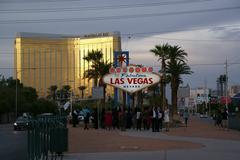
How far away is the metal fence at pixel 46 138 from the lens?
1480cm

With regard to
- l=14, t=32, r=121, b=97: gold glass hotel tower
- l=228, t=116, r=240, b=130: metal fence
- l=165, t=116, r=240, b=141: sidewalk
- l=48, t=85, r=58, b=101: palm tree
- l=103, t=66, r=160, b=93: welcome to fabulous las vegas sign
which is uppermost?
l=14, t=32, r=121, b=97: gold glass hotel tower

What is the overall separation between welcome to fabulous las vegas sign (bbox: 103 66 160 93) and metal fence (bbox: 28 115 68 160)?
24994 millimetres

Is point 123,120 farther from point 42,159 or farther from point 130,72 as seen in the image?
point 42,159

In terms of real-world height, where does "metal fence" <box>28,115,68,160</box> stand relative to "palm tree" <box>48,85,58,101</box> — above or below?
below

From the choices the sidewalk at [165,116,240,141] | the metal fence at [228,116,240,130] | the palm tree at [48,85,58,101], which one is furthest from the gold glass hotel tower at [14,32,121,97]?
the sidewalk at [165,116,240,141]

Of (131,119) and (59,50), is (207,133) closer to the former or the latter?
(131,119)

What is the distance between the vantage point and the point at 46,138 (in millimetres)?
16859

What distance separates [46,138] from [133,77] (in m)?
28.8

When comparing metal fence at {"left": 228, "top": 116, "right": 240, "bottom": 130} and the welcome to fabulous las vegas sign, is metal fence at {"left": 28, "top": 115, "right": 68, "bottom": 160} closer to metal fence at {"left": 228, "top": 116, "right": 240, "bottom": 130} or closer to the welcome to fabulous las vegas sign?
metal fence at {"left": 228, "top": 116, "right": 240, "bottom": 130}

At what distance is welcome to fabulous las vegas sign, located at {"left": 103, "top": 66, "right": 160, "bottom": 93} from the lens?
45344 millimetres

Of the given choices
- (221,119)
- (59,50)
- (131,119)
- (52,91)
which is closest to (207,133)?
(131,119)

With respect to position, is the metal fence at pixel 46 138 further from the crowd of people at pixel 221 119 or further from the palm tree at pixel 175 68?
the palm tree at pixel 175 68

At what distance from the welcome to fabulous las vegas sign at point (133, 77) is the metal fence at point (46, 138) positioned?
82.0 feet

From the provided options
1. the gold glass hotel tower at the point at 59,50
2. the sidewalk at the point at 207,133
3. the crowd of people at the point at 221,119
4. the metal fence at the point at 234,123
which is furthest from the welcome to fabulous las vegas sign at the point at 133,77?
the gold glass hotel tower at the point at 59,50
